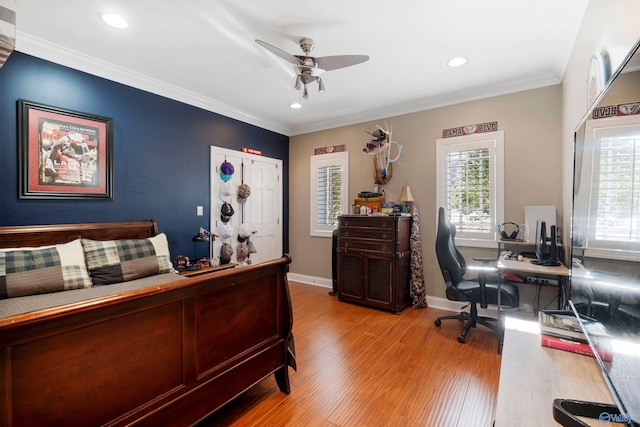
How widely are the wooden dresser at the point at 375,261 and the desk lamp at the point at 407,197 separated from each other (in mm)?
232

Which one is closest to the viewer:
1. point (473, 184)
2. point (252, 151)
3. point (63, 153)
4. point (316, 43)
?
point (316, 43)

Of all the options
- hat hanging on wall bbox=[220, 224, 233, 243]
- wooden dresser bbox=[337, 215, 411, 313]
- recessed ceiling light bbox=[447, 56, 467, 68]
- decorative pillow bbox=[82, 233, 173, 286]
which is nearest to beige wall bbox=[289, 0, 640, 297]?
wooden dresser bbox=[337, 215, 411, 313]

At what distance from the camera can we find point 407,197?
12.7ft

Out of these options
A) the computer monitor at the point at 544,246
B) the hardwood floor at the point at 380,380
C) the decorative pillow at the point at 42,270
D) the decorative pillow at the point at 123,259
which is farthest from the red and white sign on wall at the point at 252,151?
the computer monitor at the point at 544,246

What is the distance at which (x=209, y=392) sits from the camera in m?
1.60

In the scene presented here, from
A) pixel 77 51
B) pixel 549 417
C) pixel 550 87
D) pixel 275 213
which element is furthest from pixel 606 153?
pixel 275 213

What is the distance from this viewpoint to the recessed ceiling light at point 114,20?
7.21 ft

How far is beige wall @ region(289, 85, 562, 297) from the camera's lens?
3.15 m

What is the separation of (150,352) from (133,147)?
2644mm

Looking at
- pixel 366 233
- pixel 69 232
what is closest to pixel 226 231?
pixel 69 232

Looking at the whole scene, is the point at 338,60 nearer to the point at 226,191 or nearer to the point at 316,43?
the point at 316,43

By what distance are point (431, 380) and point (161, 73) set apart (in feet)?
13.2

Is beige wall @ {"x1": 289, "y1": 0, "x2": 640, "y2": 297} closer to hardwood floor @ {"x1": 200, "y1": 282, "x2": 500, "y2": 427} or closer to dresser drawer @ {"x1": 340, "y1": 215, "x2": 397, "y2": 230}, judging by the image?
dresser drawer @ {"x1": 340, "y1": 215, "x2": 397, "y2": 230}

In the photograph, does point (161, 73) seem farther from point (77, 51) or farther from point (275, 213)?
point (275, 213)
